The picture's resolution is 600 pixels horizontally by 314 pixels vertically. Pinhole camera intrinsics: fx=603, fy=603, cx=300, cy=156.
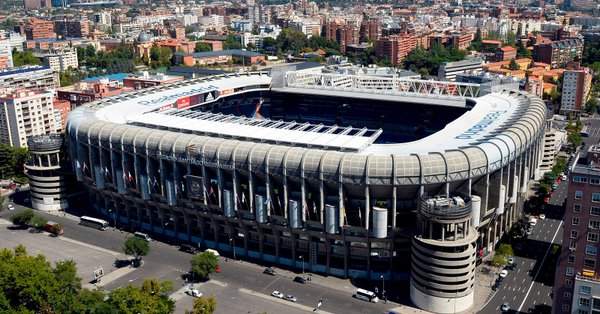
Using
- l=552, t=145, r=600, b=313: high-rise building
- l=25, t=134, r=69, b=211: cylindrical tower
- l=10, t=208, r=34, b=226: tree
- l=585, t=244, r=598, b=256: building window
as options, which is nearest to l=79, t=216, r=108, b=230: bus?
l=10, t=208, r=34, b=226: tree

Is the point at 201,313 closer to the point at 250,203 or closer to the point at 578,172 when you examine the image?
the point at 250,203

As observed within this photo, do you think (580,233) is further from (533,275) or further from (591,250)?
(533,275)

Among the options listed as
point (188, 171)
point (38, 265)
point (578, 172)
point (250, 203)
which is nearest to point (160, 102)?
point (188, 171)

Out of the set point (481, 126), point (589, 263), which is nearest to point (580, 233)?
point (589, 263)

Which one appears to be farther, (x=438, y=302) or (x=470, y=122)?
(x=470, y=122)

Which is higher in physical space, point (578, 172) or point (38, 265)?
point (578, 172)

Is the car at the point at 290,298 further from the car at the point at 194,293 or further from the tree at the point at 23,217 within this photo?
the tree at the point at 23,217
